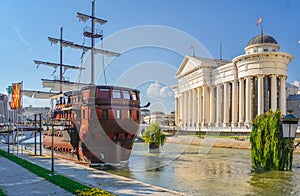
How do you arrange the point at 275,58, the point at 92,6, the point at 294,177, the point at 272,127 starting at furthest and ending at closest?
the point at 275,58, the point at 92,6, the point at 272,127, the point at 294,177

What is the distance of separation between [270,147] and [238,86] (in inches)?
1890

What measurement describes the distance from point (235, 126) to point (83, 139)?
44.4m

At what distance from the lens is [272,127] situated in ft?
67.2

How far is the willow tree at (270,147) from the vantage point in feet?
66.3

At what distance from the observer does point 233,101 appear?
6644 cm

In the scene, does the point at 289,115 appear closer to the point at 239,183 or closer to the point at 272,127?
the point at 239,183

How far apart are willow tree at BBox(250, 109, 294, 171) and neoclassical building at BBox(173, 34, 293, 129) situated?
39.1 m

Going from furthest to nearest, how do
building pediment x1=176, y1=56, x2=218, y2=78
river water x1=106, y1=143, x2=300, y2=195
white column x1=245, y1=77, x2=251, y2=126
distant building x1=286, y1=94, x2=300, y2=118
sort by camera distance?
1. building pediment x1=176, y1=56, x2=218, y2=78
2. distant building x1=286, y1=94, x2=300, y2=118
3. white column x1=245, y1=77, x2=251, y2=126
4. river water x1=106, y1=143, x2=300, y2=195

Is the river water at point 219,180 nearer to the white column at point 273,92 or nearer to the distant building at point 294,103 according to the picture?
the white column at point 273,92

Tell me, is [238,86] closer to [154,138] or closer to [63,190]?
[154,138]

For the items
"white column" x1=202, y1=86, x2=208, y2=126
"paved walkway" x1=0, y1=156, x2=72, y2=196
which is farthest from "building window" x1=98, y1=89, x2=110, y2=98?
"white column" x1=202, y1=86, x2=208, y2=126

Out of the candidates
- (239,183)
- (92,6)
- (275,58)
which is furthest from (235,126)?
(239,183)

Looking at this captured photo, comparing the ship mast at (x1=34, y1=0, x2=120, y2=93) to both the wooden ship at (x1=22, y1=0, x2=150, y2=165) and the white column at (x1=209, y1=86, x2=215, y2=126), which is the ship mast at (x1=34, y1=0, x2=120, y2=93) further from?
the white column at (x1=209, y1=86, x2=215, y2=126)

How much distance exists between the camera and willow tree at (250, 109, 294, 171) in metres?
20.2
